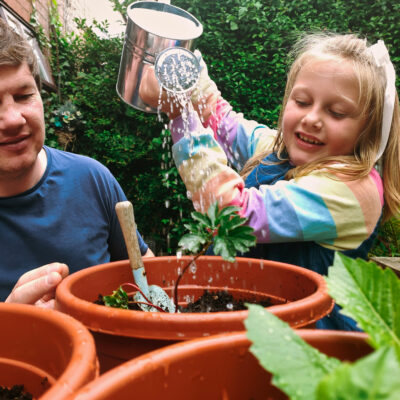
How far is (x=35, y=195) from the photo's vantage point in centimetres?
134

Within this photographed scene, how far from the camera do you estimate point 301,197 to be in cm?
111

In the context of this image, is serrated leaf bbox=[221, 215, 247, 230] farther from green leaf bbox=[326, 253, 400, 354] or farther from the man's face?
the man's face

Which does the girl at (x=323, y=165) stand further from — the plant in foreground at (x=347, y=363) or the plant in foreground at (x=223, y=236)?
the plant in foreground at (x=347, y=363)

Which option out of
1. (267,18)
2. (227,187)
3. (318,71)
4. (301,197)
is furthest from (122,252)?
(267,18)

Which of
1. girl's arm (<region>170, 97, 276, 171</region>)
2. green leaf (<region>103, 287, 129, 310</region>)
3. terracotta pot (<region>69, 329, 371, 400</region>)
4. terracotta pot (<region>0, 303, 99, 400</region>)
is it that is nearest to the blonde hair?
girl's arm (<region>170, 97, 276, 171</region>)

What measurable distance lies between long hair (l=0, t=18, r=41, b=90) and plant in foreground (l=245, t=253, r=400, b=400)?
4.04 feet

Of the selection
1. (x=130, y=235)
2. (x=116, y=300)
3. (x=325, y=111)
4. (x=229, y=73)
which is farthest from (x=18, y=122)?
(x=229, y=73)

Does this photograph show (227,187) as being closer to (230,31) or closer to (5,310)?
(5,310)

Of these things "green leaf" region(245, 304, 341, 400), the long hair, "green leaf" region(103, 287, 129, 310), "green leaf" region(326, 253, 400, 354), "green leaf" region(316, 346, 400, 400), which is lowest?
"green leaf" region(103, 287, 129, 310)

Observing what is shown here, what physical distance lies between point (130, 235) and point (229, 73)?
107 inches

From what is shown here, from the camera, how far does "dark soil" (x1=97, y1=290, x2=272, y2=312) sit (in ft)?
2.59

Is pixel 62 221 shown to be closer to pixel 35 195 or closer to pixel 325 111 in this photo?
pixel 35 195

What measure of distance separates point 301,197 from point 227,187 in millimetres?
233

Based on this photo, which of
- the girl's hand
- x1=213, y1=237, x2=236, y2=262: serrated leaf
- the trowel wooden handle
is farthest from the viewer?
the trowel wooden handle
